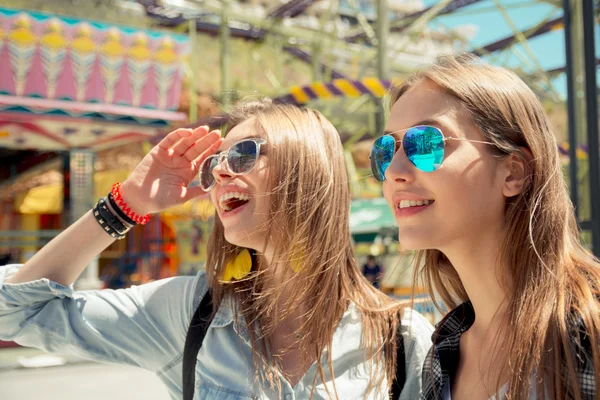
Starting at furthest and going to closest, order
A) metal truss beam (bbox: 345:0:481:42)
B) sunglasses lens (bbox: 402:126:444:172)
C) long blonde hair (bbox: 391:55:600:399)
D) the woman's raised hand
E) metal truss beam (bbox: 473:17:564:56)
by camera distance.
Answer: metal truss beam (bbox: 345:0:481:42)
metal truss beam (bbox: 473:17:564:56)
the woman's raised hand
sunglasses lens (bbox: 402:126:444:172)
long blonde hair (bbox: 391:55:600:399)

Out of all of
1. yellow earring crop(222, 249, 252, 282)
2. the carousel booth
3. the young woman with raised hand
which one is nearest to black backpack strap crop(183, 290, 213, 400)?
the young woman with raised hand

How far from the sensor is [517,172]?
53.6 inches

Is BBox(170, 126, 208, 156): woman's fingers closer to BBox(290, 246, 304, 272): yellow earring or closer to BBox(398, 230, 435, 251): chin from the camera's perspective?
BBox(290, 246, 304, 272): yellow earring

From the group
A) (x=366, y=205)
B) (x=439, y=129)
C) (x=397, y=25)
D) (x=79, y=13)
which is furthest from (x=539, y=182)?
(x=397, y=25)

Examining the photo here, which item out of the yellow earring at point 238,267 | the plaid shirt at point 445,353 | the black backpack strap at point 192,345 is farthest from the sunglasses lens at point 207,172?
the plaid shirt at point 445,353

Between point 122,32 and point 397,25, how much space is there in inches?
391

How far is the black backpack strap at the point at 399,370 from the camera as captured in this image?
156cm

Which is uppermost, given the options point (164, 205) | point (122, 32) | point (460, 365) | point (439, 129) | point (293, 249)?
A: point (122, 32)

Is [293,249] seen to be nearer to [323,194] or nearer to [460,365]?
[323,194]

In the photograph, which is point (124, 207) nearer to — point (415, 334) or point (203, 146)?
point (203, 146)

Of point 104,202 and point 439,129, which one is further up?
point 439,129

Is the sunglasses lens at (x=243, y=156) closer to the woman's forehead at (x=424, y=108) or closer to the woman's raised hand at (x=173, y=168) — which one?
the woman's raised hand at (x=173, y=168)

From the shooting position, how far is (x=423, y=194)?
1.36m

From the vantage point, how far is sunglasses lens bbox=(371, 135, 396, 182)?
4.77 ft
